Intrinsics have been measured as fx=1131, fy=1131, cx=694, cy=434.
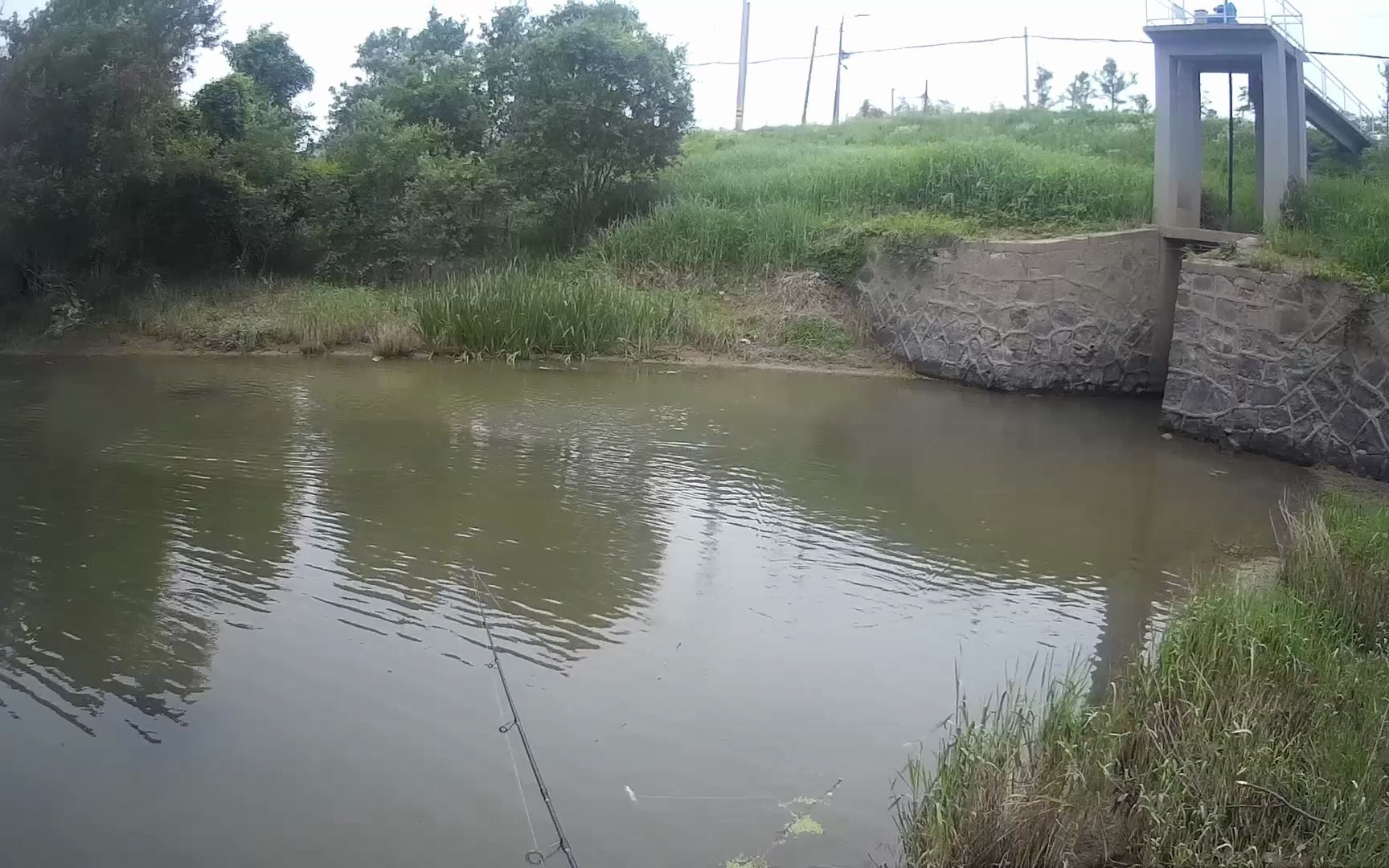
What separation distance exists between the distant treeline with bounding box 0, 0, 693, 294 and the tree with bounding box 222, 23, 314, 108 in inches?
93.0

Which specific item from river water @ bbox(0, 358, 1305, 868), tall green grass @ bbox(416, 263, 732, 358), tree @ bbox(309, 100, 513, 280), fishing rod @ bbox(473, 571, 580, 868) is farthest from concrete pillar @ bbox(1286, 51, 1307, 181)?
fishing rod @ bbox(473, 571, 580, 868)

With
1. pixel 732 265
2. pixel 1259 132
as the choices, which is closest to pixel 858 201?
pixel 732 265

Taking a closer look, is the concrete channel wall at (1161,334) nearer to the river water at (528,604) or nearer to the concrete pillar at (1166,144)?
the concrete pillar at (1166,144)

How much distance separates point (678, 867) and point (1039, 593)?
10.6 ft

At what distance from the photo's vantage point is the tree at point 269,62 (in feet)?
65.2

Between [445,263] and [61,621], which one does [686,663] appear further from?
[445,263]

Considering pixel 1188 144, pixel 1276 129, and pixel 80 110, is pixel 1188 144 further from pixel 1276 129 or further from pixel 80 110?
pixel 80 110

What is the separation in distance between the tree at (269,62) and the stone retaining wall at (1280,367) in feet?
51.5

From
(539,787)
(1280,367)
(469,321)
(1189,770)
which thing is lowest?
(539,787)

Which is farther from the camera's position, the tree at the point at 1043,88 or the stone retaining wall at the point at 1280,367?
the tree at the point at 1043,88

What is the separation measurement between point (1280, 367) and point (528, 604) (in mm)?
6926

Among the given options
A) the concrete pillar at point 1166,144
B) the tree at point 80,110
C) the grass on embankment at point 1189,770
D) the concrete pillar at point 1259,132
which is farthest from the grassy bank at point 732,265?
the grass on embankment at point 1189,770

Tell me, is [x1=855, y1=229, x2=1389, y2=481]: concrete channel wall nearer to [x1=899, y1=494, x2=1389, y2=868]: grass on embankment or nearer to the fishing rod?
[x1=899, y1=494, x2=1389, y2=868]: grass on embankment

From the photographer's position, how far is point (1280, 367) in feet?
30.8
